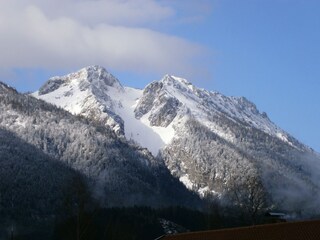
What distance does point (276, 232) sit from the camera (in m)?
69.2

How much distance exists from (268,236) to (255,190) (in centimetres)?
2423

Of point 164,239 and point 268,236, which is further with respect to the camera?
point 164,239

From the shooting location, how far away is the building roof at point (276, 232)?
67500 mm

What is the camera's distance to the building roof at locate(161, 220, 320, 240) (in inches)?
2657

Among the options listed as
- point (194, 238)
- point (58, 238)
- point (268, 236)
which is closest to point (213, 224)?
point (194, 238)

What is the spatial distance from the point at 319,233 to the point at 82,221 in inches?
1060

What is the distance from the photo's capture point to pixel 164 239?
79875mm

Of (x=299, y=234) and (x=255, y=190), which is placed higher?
(x=255, y=190)

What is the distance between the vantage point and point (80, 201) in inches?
3017

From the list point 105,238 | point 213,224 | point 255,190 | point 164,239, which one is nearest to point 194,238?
point 164,239

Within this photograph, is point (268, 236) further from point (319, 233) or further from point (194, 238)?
point (194, 238)

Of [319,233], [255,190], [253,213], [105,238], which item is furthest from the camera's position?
[105,238]

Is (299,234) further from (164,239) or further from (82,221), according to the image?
(82,221)

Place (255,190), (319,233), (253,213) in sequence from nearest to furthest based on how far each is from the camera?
(319,233)
(253,213)
(255,190)
